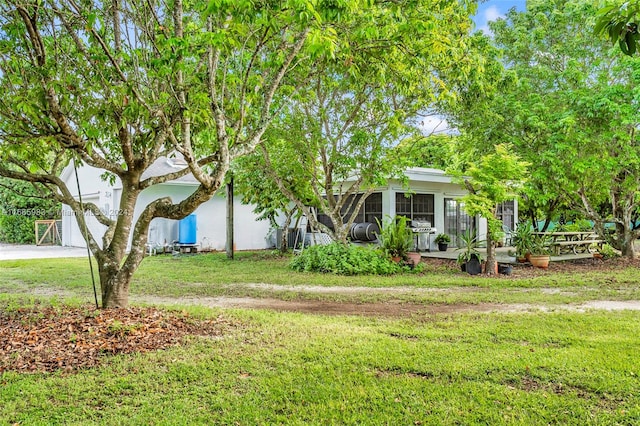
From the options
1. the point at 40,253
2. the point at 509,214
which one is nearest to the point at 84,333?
the point at 40,253

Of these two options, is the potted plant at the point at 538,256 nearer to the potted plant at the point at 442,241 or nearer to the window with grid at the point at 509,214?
the potted plant at the point at 442,241

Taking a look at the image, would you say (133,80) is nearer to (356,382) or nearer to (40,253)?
(356,382)

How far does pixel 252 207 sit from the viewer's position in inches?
746

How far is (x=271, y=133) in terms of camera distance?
36.6ft

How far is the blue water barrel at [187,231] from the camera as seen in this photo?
16750 millimetres

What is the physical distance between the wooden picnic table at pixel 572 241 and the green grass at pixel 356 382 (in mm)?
10093

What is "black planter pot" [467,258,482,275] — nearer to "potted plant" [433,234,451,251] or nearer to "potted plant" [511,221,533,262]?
"potted plant" [511,221,533,262]

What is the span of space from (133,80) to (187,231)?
12.1 m

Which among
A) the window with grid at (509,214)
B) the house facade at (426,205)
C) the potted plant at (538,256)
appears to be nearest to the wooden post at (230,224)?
the house facade at (426,205)

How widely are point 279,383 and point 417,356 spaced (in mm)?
1454

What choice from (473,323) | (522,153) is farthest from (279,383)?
(522,153)

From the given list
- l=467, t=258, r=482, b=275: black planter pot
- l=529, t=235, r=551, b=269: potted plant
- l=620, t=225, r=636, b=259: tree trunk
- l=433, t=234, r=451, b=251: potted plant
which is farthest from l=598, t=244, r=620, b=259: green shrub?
l=467, t=258, r=482, b=275: black planter pot

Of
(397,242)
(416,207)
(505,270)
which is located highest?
(416,207)

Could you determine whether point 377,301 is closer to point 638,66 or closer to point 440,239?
point 638,66
